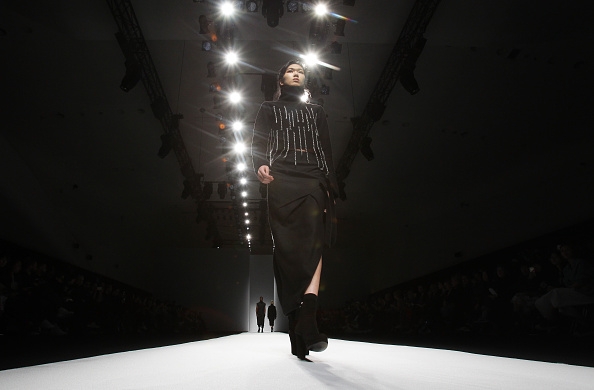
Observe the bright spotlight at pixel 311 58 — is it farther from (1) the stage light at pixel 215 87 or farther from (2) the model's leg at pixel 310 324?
(2) the model's leg at pixel 310 324

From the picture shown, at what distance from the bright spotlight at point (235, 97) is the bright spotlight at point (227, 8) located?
2.00 m

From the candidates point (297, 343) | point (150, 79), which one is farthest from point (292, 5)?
point (297, 343)

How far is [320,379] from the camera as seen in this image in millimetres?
1102

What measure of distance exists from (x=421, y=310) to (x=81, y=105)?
738cm

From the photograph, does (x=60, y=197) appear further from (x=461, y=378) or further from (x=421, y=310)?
(x=461, y=378)

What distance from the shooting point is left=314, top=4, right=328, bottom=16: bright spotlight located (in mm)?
5809

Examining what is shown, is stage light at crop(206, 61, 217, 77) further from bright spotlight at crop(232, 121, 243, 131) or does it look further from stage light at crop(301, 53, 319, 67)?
stage light at crop(301, 53, 319, 67)

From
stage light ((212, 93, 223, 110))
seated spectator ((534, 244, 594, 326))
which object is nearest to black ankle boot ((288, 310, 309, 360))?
seated spectator ((534, 244, 594, 326))

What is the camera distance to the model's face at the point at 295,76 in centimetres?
205

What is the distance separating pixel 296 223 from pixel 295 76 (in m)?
0.78

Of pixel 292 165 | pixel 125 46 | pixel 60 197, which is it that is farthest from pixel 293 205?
pixel 60 197

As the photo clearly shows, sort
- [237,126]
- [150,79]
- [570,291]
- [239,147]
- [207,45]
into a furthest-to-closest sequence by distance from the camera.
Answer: [239,147] < [237,126] < [150,79] < [207,45] < [570,291]

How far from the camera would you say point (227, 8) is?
19.1 ft

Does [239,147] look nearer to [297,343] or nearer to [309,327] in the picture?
→ [297,343]
